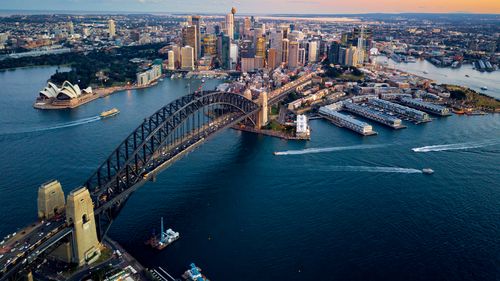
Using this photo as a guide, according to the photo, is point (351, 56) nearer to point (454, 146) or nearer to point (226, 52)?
point (226, 52)

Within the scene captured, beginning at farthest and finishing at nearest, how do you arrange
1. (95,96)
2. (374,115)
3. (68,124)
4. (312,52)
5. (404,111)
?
(312,52) → (95,96) → (404,111) → (374,115) → (68,124)

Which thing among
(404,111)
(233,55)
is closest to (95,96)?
(233,55)

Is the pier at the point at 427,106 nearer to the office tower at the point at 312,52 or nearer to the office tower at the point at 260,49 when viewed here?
the office tower at the point at 260,49

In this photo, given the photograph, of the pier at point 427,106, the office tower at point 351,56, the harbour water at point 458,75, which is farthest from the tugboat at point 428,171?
the office tower at point 351,56

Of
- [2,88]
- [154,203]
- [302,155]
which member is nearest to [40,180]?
[154,203]

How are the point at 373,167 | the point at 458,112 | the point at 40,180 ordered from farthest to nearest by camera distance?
the point at 458,112, the point at 373,167, the point at 40,180

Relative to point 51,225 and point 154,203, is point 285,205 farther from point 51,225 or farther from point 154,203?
point 51,225
